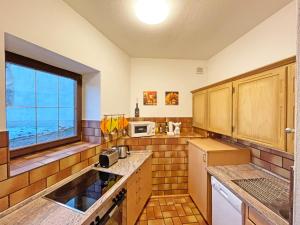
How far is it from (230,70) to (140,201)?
2.08 meters

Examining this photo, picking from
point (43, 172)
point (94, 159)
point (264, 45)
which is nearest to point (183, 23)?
point (264, 45)

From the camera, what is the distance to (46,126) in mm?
1808

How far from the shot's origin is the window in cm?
146

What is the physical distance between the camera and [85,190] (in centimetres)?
147

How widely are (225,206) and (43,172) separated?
1.52 metres

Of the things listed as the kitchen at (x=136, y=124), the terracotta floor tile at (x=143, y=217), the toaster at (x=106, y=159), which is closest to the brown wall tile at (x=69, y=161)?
the kitchen at (x=136, y=124)

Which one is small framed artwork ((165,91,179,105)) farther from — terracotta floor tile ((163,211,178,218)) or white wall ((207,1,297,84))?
terracotta floor tile ((163,211,178,218))

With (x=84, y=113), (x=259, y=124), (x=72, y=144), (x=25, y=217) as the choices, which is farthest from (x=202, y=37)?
(x=25, y=217)

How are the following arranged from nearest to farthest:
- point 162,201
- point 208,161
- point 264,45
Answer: point 264,45 < point 208,161 < point 162,201

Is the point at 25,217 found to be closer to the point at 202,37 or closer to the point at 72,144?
the point at 72,144

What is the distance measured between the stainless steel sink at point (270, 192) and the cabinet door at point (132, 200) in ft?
3.18

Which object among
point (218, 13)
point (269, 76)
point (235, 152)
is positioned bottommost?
point (235, 152)

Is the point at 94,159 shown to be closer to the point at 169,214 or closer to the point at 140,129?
the point at 140,129

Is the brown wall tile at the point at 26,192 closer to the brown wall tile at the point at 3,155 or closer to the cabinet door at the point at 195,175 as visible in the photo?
the brown wall tile at the point at 3,155
